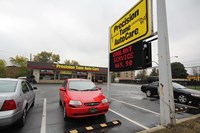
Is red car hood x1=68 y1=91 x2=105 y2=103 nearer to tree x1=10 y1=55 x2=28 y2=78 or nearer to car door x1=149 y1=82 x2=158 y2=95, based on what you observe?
car door x1=149 y1=82 x2=158 y2=95

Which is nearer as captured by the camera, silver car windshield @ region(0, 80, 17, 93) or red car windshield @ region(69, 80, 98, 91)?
silver car windshield @ region(0, 80, 17, 93)

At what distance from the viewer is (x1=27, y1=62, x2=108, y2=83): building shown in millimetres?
26000

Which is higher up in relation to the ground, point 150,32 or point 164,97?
point 150,32

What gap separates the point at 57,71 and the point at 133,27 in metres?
26.3

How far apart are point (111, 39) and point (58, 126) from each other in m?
6.24

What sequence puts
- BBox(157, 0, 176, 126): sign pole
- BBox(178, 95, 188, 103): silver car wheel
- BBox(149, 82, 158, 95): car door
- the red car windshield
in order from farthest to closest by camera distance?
BBox(149, 82, 158, 95): car door → BBox(178, 95, 188, 103): silver car wheel → the red car windshield → BBox(157, 0, 176, 126): sign pole

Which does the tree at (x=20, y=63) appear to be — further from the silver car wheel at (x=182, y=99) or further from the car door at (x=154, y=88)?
the silver car wheel at (x=182, y=99)

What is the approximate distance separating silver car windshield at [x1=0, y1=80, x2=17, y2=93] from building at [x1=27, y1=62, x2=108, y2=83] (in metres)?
24.0

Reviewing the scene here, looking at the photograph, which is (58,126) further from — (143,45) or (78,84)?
(143,45)

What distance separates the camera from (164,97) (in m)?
3.73

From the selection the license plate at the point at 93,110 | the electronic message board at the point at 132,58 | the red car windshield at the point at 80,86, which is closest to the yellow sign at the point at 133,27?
the electronic message board at the point at 132,58

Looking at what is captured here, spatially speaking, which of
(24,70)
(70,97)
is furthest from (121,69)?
(24,70)

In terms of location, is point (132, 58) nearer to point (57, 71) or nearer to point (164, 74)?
point (164, 74)

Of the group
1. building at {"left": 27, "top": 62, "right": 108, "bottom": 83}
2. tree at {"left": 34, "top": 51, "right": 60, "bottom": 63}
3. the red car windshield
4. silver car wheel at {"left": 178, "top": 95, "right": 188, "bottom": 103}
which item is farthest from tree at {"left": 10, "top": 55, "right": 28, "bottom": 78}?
silver car wheel at {"left": 178, "top": 95, "right": 188, "bottom": 103}
